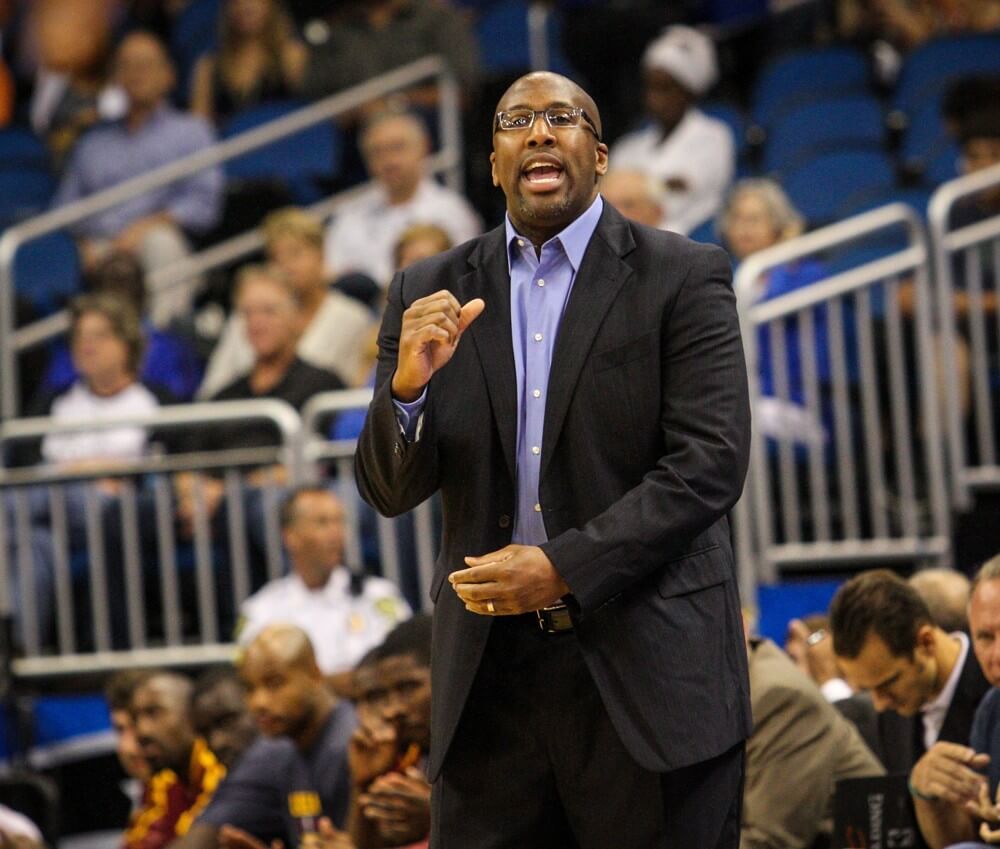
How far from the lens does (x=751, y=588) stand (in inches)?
279

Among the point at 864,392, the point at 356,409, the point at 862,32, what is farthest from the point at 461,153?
the point at 864,392

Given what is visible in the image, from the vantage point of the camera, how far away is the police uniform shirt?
7.06 m

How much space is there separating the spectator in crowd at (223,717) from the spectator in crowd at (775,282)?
2.08 meters

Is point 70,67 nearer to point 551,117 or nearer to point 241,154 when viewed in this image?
point 241,154

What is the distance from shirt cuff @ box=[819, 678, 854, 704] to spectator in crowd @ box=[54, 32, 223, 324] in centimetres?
481

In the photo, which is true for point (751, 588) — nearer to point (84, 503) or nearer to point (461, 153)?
point (84, 503)

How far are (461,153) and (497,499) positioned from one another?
6957 millimetres

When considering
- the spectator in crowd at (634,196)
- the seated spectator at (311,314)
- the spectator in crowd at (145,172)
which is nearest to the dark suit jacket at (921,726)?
the spectator in crowd at (634,196)

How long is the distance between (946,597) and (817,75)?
4.83m

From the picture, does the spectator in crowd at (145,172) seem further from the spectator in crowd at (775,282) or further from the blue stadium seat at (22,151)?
the spectator in crowd at (775,282)

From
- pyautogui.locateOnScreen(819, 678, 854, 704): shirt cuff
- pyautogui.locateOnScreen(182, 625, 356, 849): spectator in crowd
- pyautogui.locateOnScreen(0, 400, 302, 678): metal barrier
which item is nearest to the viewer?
pyautogui.locateOnScreen(819, 678, 854, 704): shirt cuff

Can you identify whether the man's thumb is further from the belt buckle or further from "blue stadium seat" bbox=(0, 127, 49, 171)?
"blue stadium seat" bbox=(0, 127, 49, 171)

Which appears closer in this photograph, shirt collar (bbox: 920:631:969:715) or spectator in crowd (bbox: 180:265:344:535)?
→ shirt collar (bbox: 920:631:969:715)

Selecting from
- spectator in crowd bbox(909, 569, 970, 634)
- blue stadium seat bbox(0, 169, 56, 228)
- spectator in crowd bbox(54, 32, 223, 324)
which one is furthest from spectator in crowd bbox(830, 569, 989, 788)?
blue stadium seat bbox(0, 169, 56, 228)
